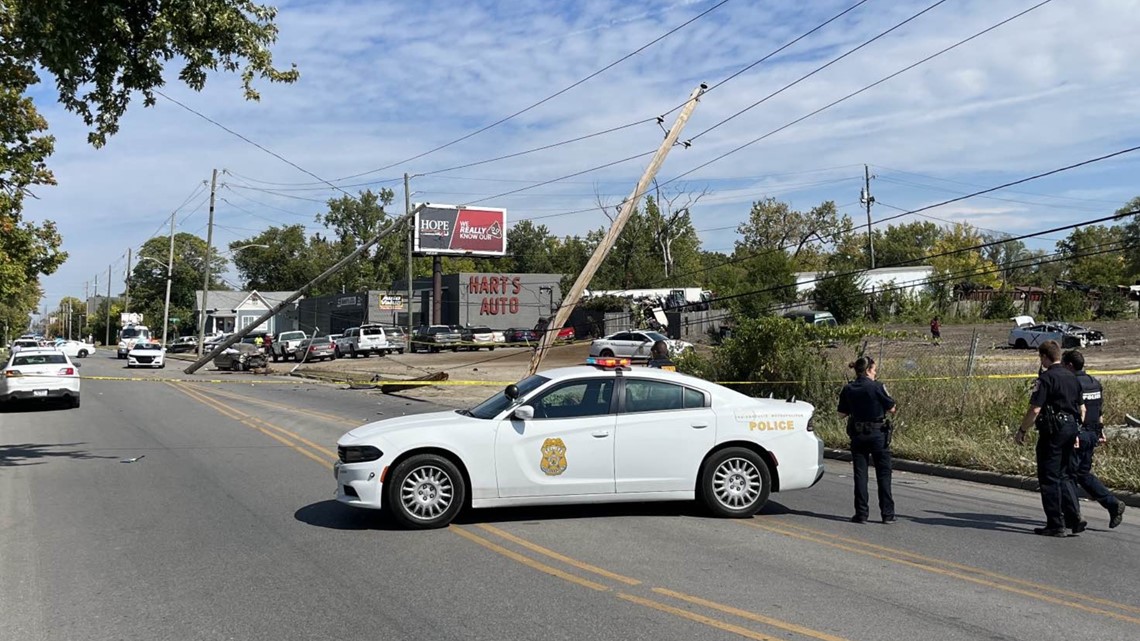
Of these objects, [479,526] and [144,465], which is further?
[144,465]

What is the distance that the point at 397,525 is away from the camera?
855 cm

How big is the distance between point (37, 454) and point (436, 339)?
134 ft

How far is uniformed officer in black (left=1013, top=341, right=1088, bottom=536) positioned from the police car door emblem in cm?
397

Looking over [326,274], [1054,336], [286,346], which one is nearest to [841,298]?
[1054,336]

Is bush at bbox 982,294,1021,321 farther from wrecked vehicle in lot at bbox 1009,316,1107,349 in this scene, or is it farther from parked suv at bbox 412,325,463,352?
parked suv at bbox 412,325,463,352

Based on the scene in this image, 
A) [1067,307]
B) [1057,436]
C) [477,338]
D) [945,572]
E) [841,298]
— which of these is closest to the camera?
[945,572]

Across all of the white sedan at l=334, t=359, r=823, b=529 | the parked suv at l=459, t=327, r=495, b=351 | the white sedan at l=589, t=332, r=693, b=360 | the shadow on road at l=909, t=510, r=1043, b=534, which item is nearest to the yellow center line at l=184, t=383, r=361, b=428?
the white sedan at l=334, t=359, r=823, b=529

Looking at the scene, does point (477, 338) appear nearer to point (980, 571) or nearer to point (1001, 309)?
point (1001, 309)

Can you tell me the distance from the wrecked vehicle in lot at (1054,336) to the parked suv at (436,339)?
2898 centimetres

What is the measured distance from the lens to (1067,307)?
196ft

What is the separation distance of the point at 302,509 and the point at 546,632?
4.71 metres

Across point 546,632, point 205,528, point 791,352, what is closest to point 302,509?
point 205,528

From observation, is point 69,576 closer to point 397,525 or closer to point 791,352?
point 397,525

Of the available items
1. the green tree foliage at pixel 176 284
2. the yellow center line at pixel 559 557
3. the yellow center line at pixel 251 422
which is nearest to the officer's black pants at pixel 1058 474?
the yellow center line at pixel 559 557
